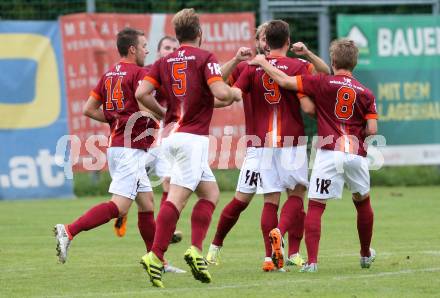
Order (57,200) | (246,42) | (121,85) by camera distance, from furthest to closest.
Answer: (246,42) → (57,200) → (121,85)

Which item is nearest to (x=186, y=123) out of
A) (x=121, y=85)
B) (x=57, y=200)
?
(x=121, y=85)

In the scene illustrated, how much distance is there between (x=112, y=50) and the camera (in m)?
18.2

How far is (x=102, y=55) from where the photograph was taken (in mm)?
18141

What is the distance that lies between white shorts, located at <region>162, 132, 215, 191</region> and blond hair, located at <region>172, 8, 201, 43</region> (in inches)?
29.1

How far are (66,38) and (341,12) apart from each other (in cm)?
583

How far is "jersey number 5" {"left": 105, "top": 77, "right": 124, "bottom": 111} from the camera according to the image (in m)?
9.27

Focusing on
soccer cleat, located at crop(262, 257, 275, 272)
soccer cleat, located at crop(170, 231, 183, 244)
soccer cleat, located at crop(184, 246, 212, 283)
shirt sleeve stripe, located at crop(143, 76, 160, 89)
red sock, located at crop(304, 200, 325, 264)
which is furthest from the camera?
soccer cleat, located at crop(170, 231, 183, 244)

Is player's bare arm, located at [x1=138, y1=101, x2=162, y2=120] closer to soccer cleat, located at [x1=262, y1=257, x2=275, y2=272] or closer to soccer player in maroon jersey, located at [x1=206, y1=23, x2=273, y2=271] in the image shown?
soccer player in maroon jersey, located at [x1=206, y1=23, x2=273, y2=271]

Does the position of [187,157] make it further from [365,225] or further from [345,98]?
[365,225]

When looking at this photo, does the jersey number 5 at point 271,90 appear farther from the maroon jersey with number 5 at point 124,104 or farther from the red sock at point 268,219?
the maroon jersey with number 5 at point 124,104

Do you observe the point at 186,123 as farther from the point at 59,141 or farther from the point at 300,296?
the point at 59,141

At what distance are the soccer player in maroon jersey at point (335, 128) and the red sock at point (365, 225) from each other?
201 mm

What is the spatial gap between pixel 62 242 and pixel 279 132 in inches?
80.2

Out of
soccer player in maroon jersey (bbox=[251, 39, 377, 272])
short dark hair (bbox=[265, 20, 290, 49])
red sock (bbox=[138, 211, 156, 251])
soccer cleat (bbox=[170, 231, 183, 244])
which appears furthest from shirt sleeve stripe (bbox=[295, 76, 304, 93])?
soccer cleat (bbox=[170, 231, 183, 244])
